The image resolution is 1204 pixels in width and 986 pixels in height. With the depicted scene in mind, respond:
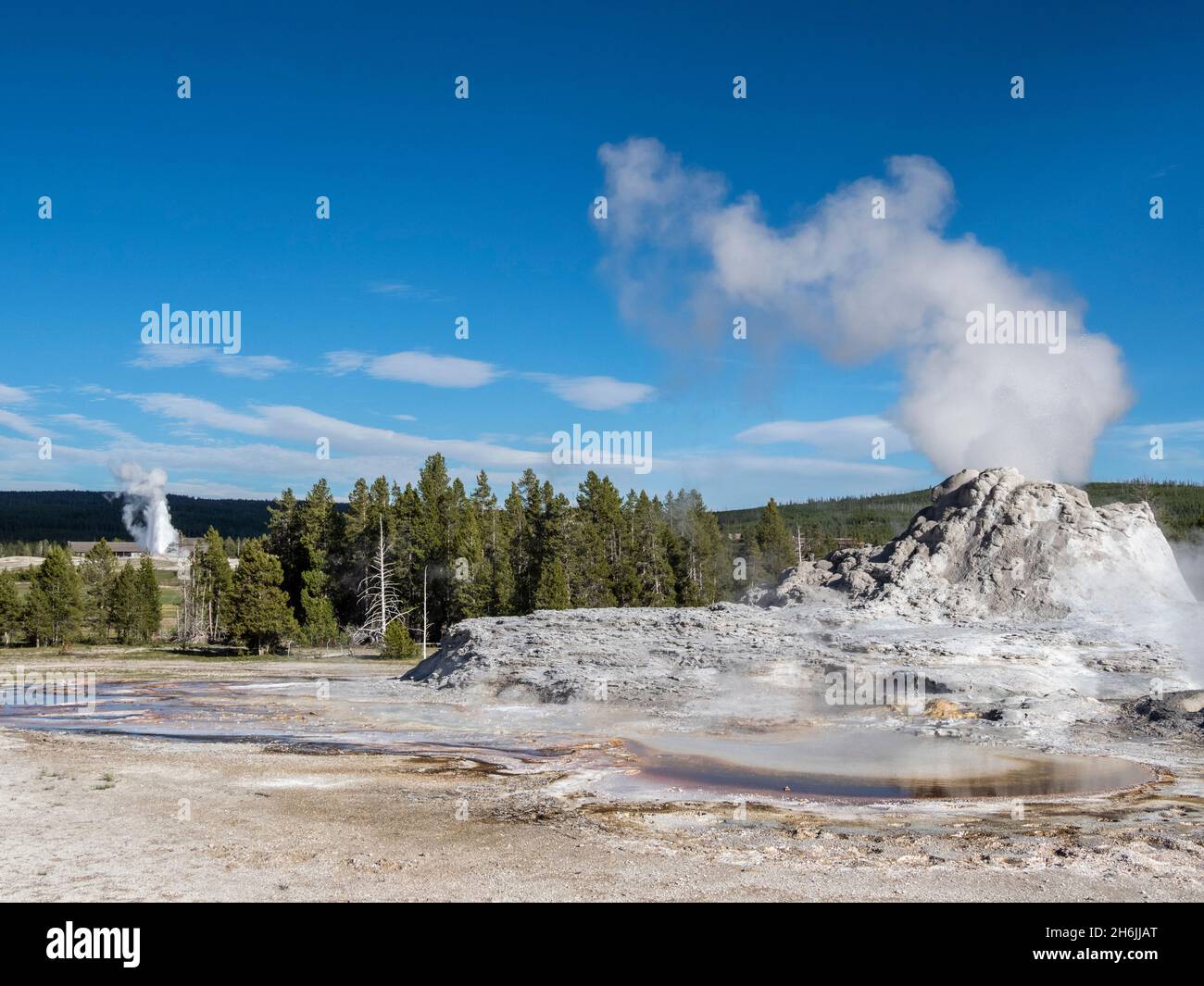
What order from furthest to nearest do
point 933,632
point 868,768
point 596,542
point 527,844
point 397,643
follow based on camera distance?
point 596,542 < point 397,643 < point 933,632 < point 868,768 < point 527,844

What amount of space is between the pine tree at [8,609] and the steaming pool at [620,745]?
115 feet

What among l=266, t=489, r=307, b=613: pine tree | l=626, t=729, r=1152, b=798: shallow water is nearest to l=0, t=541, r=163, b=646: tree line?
l=266, t=489, r=307, b=613: pine tree

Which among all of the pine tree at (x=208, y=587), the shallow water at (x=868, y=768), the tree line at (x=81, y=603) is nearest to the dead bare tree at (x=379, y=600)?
the pine tree at (x=208, y=587)

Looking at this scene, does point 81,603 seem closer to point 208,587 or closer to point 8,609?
point 8,609

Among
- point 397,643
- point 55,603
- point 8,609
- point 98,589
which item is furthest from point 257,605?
point 98,589

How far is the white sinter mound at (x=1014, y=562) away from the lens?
29672 millimetres

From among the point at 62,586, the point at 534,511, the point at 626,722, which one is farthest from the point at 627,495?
the point at 626,722

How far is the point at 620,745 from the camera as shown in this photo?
20.1 m

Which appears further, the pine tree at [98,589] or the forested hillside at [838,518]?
the forested hillside at [838,518]

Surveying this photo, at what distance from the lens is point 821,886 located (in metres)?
9.74

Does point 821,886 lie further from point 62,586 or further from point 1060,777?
point 62,586

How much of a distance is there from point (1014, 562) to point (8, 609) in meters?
58.1

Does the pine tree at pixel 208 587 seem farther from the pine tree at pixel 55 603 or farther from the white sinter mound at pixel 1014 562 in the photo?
the white sinter mound at pixel 1014 562
